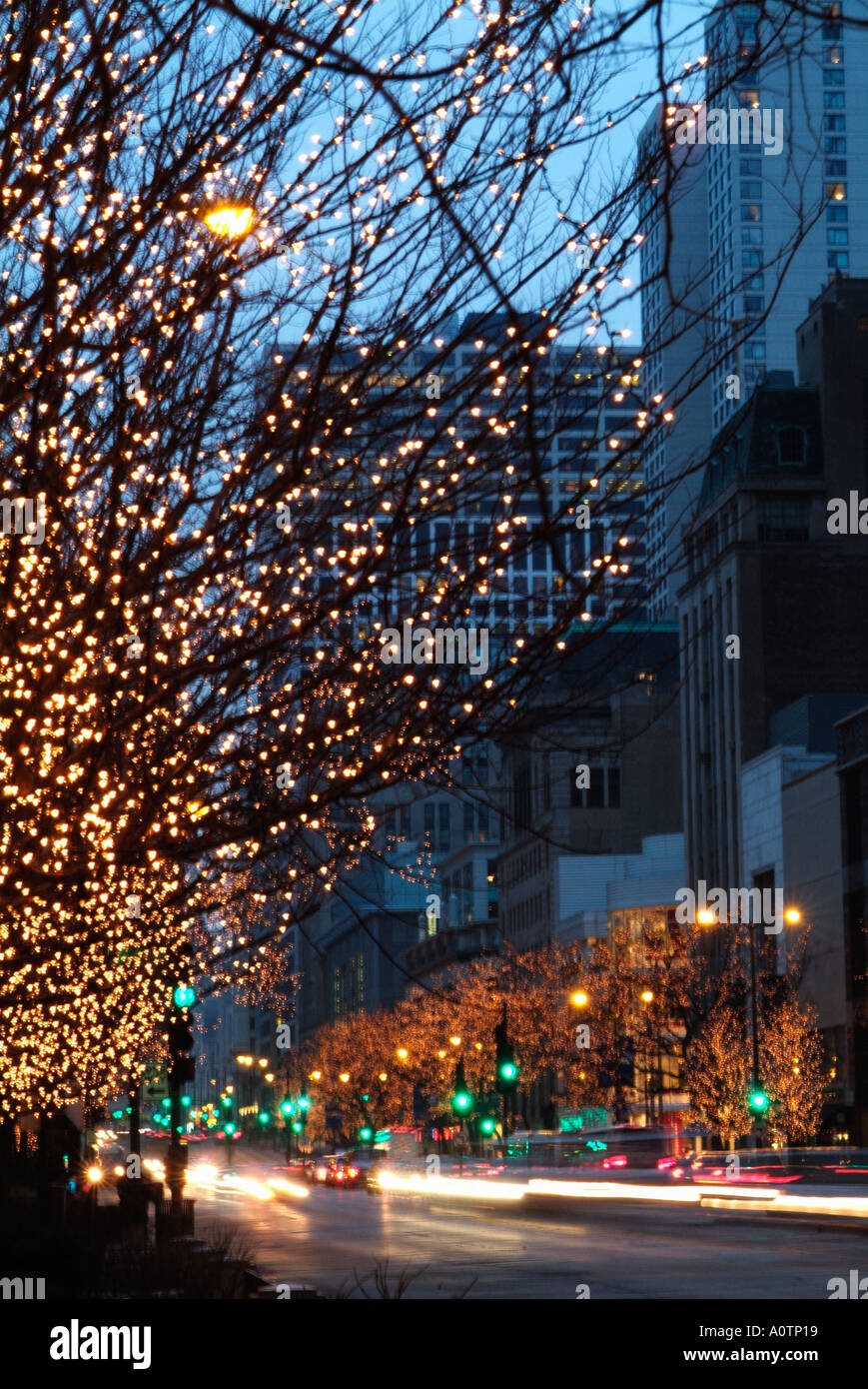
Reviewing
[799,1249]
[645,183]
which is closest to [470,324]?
[645,183]

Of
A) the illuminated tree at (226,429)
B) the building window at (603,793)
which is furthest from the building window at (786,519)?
the illuminated tree at (226,429)

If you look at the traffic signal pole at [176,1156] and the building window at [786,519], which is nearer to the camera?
the traffic signal pole at [176,1156]

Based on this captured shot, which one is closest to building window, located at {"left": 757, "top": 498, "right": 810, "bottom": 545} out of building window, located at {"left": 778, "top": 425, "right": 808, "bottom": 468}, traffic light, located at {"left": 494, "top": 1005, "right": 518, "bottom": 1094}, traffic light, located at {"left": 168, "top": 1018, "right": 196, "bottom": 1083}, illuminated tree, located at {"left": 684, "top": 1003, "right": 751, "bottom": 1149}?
building window, located at {"left": 778, "top": 425, "right": 808, "bottom": 468}

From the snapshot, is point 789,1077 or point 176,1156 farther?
point 789,1077

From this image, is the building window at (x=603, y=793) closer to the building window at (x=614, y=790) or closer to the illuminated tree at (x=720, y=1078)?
the building window at (x=614, y=790)

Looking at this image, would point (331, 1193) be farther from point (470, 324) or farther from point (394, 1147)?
point (470, 324)

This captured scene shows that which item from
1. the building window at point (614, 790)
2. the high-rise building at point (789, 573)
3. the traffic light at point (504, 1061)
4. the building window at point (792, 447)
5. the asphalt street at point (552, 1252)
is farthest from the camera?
the building window at point (614, 790)

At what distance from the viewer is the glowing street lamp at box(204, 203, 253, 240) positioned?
9312 millimetres

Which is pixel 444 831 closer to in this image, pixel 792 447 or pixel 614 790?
pixel 614 790

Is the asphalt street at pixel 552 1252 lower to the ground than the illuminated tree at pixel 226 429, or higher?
lower

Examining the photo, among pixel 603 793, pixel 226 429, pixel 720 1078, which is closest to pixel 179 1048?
pixel 226 429

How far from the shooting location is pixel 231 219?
30.6ft

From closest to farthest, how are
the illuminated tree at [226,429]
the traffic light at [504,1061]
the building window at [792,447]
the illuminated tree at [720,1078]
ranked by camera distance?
the illuminated tree at [226,429], the traffic light at [504,1061], the illuminated tree at [720,1078], the building window at [792,447]

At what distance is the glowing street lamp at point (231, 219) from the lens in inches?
367
